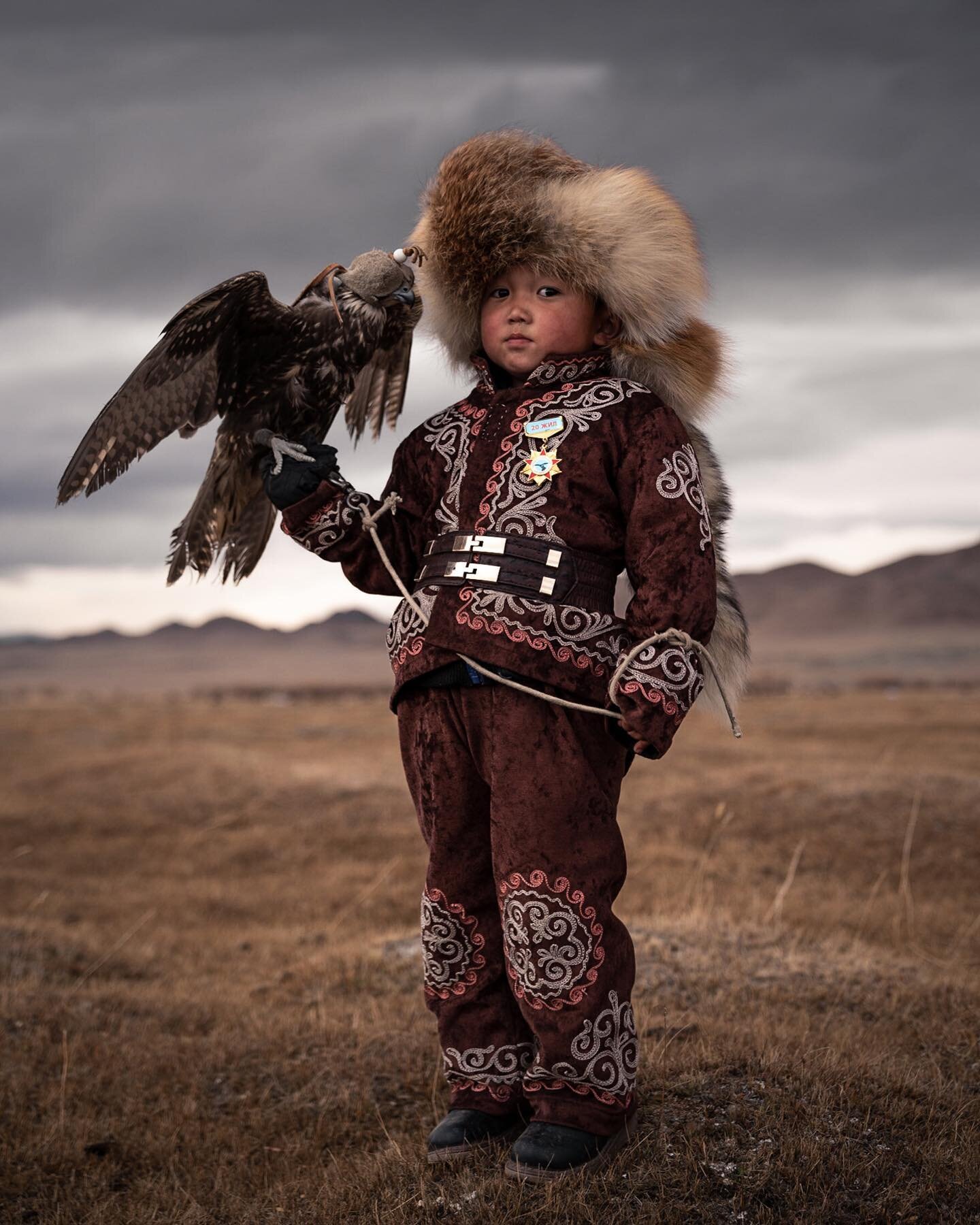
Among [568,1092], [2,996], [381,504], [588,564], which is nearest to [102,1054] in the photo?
[2,996]

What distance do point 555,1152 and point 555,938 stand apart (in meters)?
0.51

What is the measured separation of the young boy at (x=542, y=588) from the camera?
9.07ft

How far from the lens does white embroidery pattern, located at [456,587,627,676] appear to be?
108 inches

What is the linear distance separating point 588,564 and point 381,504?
0.61 meters

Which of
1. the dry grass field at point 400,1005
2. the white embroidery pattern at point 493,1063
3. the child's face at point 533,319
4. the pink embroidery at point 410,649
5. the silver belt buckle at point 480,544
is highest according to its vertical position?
the child's face at point 533,319

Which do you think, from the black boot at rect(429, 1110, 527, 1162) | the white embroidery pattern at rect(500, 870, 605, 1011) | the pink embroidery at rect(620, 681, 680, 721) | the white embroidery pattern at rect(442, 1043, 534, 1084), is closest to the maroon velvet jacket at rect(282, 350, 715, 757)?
the pink embroidery at rect(620, 681, 680, 721)

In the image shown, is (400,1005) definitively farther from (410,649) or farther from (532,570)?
(532,570)

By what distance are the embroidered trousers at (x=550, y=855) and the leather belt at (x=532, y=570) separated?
26 cm

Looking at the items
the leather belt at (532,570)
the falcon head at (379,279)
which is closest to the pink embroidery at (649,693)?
the leather belt at (532,570)

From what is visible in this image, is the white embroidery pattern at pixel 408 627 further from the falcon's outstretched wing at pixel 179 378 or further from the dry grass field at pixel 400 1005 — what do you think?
the dry grass field at pixel 400 1005

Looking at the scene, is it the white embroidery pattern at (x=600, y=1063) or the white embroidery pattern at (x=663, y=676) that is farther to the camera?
the white embroidery pattern at (x=600, y=1063)

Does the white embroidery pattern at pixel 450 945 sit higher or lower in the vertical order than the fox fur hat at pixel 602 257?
lower

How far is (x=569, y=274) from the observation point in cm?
295

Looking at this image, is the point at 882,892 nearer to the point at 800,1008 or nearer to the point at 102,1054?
the point at 800,1008
